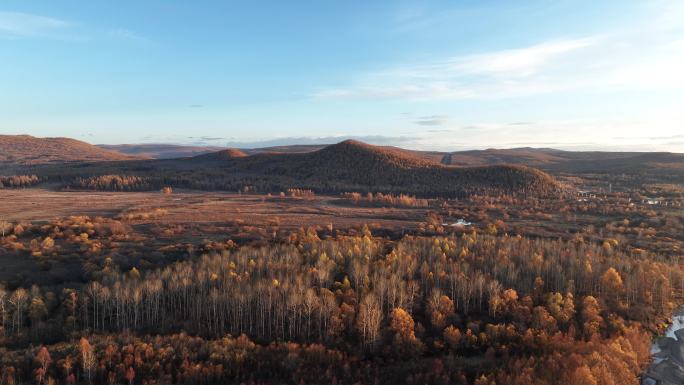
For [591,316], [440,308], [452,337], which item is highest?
[440,308]

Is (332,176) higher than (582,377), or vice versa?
(332,176)

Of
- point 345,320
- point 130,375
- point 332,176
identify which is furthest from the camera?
point 332,176

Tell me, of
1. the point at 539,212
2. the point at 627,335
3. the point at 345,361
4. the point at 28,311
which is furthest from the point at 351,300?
the point at 539,212

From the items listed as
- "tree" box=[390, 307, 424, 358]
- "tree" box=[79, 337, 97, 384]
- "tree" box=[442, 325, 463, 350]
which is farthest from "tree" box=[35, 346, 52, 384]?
"tree" box=[442, 325, 463, 350]

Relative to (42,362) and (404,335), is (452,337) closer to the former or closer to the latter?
(404,335)

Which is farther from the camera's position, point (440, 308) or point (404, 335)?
point (440, 308)

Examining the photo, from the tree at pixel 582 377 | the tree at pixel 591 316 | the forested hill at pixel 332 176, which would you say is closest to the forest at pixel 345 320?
the tree at pixel 582 377

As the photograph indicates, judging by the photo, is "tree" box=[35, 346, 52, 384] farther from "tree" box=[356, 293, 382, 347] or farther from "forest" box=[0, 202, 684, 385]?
"tree" box=[356, 293, 382, 347]

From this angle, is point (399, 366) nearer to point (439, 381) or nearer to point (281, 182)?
point (439, 381)

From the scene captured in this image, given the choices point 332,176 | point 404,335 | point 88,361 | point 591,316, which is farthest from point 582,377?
point 332,176

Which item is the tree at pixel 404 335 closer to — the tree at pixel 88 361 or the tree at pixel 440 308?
the tree at pixel 440 308

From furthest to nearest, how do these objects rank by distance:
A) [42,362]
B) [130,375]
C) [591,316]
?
[591,316], [42,362], [130,375]
